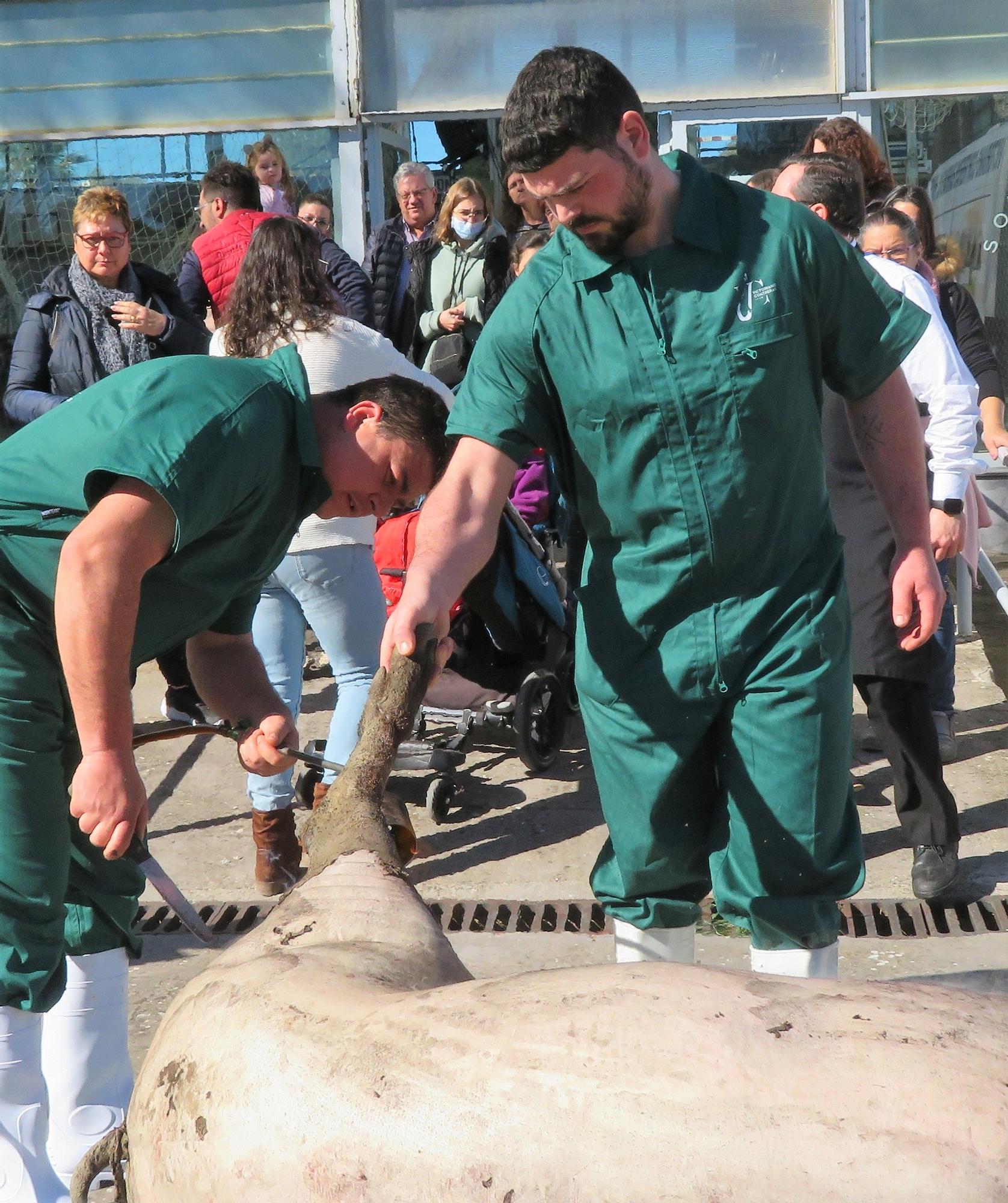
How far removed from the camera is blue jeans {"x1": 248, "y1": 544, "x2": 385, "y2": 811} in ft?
13.4

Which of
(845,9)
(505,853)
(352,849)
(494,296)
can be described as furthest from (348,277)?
(352,849)

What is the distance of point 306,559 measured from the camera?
4059mm

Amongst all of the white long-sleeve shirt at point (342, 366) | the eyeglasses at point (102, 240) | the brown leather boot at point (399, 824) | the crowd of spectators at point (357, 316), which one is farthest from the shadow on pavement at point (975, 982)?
the eyeglasses at point (102, 240)

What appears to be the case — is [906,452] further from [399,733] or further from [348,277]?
[348,277]

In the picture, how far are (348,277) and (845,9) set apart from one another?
3.66 m

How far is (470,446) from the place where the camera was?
7.84 feet

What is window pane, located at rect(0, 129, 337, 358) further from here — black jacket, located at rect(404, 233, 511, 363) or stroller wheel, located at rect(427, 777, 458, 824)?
stroller wheel, located at rect(427, 777, 458, 824)

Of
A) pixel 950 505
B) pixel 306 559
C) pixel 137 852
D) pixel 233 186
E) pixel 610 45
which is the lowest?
pixel 137 852

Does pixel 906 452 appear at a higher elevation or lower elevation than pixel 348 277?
lower

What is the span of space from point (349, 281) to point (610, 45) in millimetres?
2925

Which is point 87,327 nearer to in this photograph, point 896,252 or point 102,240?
point 102,240

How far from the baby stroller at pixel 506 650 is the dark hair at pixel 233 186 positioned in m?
1.40

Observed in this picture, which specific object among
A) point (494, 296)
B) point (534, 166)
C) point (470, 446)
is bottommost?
point (470, 446)

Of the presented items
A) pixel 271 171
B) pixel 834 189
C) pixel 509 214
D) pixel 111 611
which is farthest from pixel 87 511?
pixel 271 171
